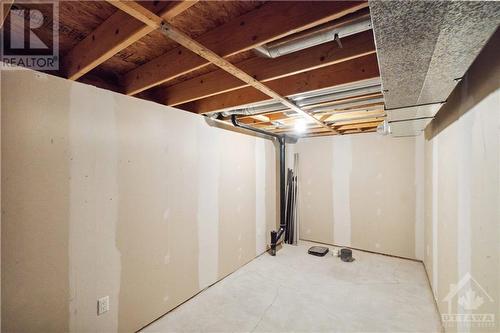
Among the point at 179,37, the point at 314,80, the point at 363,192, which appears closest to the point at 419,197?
the point at 363,192

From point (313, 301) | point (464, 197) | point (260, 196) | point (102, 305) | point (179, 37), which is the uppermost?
point (179, 37)

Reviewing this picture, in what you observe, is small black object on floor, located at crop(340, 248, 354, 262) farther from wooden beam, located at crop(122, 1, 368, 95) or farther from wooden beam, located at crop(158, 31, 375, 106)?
wooden beam, located at crop(122, 1, 368, 95)

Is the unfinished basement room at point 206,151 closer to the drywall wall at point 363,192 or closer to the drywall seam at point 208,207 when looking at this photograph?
the drywall seam at point 208,207

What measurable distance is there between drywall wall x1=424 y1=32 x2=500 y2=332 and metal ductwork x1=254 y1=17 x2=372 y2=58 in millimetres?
615

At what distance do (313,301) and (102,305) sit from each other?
214 centimetres

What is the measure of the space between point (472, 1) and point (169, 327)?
2.92 metres

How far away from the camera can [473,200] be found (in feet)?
4.31

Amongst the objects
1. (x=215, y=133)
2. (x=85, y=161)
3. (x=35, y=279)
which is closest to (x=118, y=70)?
(x=85, y=161)

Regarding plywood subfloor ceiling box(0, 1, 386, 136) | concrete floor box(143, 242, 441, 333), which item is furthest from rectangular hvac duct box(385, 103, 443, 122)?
concrete floor box(143, 242, 441, 333)

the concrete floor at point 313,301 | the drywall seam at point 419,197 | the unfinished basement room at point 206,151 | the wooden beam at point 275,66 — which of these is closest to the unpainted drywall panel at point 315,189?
the concrete floor at point 313,301

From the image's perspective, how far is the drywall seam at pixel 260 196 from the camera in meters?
4.00

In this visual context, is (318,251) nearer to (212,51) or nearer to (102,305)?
(102,305)

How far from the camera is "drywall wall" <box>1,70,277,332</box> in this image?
150cm

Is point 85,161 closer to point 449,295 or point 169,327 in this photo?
point 169,327
